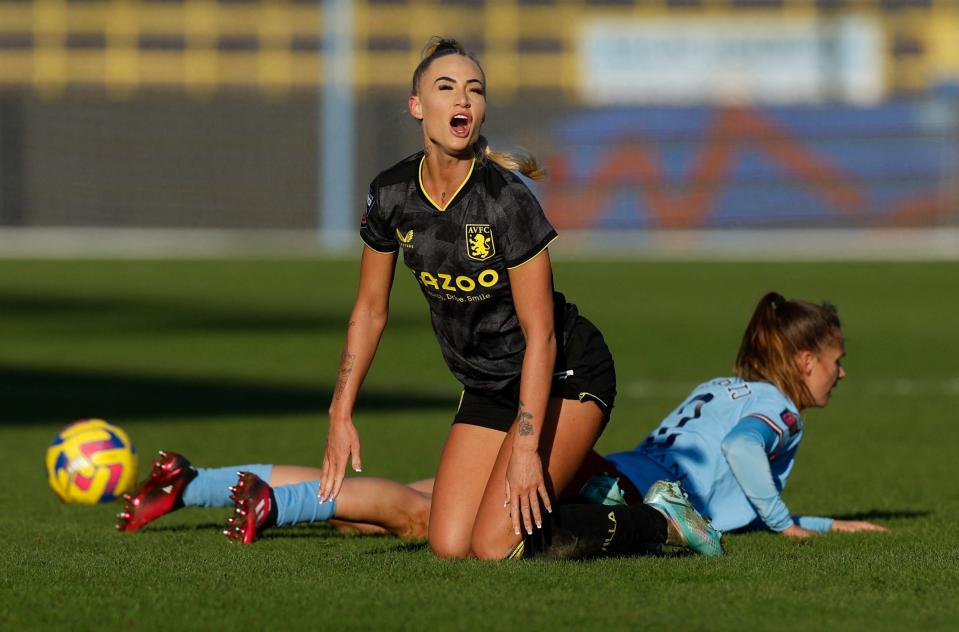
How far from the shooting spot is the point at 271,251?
3847 centimetres

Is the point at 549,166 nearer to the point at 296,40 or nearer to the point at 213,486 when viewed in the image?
the point at 296,40

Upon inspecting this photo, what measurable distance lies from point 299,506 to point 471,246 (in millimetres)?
1429

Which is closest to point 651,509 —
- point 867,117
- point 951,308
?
point 951,308

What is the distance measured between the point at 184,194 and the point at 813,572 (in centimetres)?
3837

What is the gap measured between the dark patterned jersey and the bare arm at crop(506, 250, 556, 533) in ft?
0.26

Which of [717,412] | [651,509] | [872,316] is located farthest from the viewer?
[872,316]

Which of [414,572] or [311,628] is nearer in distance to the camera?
[311,628]

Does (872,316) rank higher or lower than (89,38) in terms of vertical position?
lower

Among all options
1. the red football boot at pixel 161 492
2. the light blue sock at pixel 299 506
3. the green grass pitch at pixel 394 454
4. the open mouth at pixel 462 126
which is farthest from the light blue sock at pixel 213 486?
the open mouth at pixel 462 126

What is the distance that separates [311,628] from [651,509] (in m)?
1.76

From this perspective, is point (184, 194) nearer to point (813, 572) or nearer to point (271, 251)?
point (271, 251)

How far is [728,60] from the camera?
5319 cm

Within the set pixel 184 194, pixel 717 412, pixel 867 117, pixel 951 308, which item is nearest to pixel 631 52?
pixel 867 117

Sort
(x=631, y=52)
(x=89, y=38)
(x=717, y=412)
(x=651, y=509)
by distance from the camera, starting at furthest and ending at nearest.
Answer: (x=89, y=38)
(x=631, y=52)
(x=717, y=412)
(x=651, y=509)
